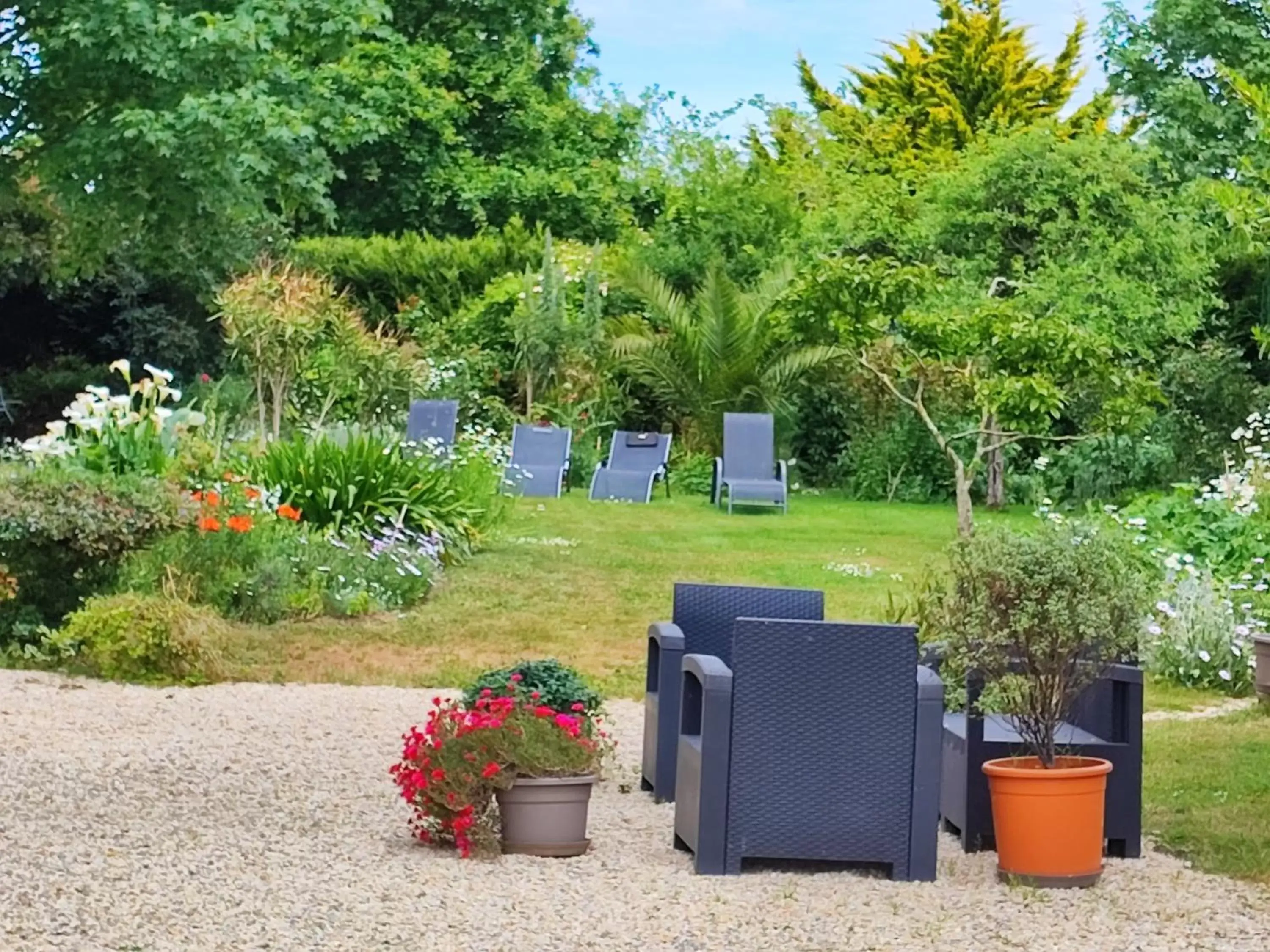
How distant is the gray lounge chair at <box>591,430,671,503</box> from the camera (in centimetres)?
1706

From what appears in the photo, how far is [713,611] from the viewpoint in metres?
6.28

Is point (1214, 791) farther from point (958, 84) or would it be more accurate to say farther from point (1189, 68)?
point (958, 84)

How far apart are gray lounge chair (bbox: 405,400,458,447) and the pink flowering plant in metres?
11.6

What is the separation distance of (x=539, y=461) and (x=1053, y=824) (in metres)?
12.7

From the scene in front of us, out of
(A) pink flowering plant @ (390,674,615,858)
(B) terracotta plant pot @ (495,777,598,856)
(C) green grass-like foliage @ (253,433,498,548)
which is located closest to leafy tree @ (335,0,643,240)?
(C) green grass-like foliage @ (253,433,498,548)

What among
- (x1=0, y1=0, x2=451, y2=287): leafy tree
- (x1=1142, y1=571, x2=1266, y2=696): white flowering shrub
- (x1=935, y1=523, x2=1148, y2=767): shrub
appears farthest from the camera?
(x1=0, y1=0, x2=451, y2=287): leafy tree

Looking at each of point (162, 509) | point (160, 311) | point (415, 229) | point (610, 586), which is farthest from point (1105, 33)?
point (162, 509)

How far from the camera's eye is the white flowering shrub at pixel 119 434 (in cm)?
1075

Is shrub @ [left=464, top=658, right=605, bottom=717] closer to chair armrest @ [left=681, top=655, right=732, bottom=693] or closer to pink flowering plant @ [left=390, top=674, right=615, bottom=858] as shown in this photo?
pink flowering plant @ [left=390, top=674, right=615, bottom=858]

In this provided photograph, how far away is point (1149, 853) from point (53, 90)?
41.2ft

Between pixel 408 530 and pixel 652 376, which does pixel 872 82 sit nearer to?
pixel 652 376

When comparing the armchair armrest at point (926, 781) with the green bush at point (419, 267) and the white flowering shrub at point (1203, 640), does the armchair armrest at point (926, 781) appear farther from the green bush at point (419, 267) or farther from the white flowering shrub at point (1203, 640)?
the green bush at point (419, 267)

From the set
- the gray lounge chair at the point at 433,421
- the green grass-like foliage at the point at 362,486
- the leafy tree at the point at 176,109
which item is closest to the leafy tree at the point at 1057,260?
the gray lounge chair at the point at 433,421

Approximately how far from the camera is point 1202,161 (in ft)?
86.0
